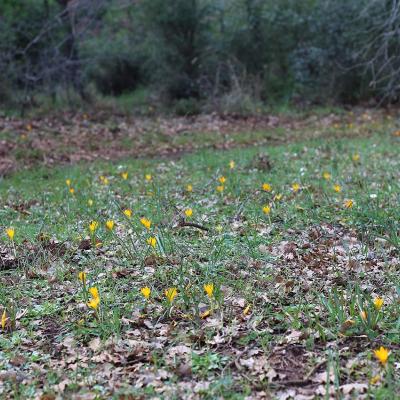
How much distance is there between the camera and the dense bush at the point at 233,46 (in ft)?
55.7

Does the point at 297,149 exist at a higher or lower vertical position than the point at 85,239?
lower

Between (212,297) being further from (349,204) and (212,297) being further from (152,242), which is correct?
(349,204)

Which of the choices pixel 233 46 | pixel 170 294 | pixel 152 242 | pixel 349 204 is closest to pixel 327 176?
pixel 349 204

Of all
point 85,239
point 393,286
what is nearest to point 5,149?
point 85,239

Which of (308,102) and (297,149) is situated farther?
(308,102)

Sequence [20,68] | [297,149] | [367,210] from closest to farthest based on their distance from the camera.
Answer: [367,210]
[297,149]
[20,68]

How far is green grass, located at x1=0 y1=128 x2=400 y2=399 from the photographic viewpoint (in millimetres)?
3453

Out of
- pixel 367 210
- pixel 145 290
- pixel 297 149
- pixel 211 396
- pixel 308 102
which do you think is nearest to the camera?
pixel 211 396

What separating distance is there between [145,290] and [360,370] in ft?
4.68

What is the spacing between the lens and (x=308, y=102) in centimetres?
1759

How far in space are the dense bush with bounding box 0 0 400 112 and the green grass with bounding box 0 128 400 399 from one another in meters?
10.4

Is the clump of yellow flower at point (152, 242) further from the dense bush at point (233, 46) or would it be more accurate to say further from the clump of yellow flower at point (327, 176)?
the dense bush at point (233, 46)

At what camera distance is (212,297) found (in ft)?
13.9

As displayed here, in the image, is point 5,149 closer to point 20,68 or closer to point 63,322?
point 20,68
